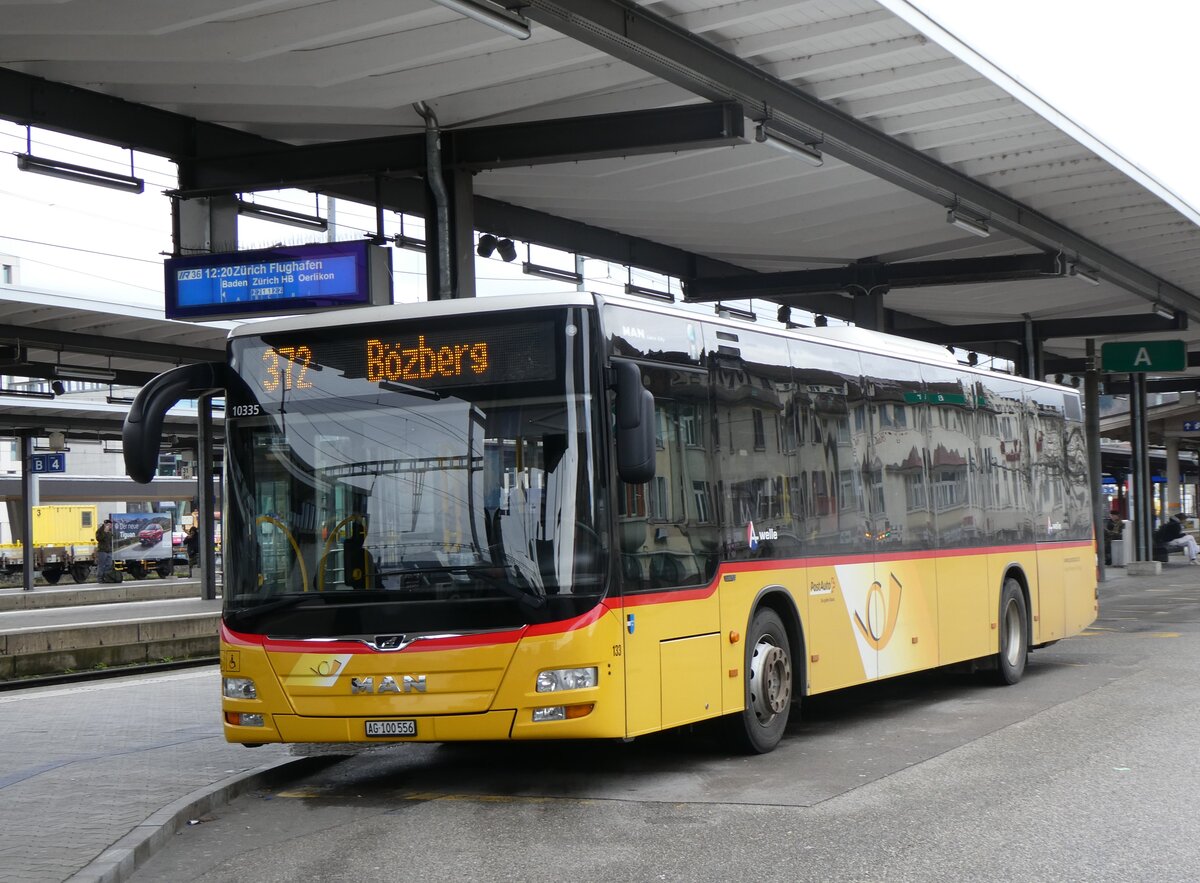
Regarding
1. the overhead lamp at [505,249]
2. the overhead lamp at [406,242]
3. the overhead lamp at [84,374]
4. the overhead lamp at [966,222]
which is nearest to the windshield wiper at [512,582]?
the overhead lamp at [406,242]

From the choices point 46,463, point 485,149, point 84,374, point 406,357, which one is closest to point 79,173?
point 485,149

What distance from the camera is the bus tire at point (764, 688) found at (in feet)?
33.0

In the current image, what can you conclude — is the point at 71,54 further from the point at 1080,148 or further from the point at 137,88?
the point at 1080,148

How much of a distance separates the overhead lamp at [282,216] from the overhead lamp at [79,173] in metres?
1.59

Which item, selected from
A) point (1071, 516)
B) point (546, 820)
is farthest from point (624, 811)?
point (1071, 516)

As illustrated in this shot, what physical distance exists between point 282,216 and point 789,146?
6008mm

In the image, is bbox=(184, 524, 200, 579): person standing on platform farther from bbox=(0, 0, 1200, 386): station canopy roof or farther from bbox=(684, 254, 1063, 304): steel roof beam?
bbox=(0, 0, 1200, 386): station canopy roof

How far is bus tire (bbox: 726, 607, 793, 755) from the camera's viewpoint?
33.0 ft

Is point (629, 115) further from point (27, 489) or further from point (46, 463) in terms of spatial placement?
point (46, 463)

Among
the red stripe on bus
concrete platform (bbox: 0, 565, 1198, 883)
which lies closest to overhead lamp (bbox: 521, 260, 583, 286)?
concrete platform (bbox: 0, 565, 1198, 883)

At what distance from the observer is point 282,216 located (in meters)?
16.8

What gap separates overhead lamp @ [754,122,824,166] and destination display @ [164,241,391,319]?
3788 millimetres

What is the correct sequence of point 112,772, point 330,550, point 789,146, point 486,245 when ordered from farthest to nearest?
point 486,245, point 789,146, point 112,772, point 330,550

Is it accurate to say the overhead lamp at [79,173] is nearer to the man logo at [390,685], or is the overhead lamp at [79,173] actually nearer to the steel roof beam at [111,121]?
the steel roof beam at [111,121]
